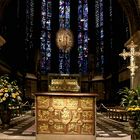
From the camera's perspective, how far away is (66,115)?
8633 millimetres

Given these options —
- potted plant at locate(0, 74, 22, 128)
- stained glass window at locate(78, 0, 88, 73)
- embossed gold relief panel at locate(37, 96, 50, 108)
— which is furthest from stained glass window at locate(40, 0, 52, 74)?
embossed gold relief panel at locate(37, 96, 50, 108)

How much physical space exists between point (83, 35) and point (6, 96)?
2429 cm

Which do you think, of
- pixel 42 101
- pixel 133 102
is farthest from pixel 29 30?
pixel 133 102

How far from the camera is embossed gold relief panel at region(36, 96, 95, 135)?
28.2 feet

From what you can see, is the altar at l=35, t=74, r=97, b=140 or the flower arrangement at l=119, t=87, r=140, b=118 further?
the altar at l=35, t=74, r=97, b=140

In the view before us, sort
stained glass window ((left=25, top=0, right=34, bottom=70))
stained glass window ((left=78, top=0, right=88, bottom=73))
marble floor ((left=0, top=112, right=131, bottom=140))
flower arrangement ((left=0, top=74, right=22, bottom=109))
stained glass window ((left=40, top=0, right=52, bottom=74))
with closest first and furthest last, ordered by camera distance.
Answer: marble floor ((left=0, top=112, right=131, bottom=140)) < flower arrangement ((left=0, top=74, right=22, bottom=109)) < stained glass window ((left=25, top=0, right=34, bottom=70)) < stained glass window ((left=40, top=0, right=52, bottom=74)) < stained glass window ((left=78, top=0, right=88, bottom=73))

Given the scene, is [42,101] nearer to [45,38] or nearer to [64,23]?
[45,38]

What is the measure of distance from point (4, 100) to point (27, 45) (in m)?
19.0

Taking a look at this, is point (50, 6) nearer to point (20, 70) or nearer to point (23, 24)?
point (23, 24)

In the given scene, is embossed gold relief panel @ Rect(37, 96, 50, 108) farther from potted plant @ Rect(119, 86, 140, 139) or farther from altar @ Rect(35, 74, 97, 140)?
potted plant @ Rect(119, 86, 140, 139)

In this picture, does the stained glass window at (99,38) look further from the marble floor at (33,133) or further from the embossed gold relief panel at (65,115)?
the embossed gold relief panel at (65,115)

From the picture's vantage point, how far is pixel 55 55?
34219mm

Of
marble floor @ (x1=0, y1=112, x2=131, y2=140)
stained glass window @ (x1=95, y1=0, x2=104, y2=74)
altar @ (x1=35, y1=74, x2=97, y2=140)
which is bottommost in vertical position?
marble floor @ (x1=0, y1=112, x2=131, y2=140)

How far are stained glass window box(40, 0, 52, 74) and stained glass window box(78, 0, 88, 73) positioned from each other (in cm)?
287
